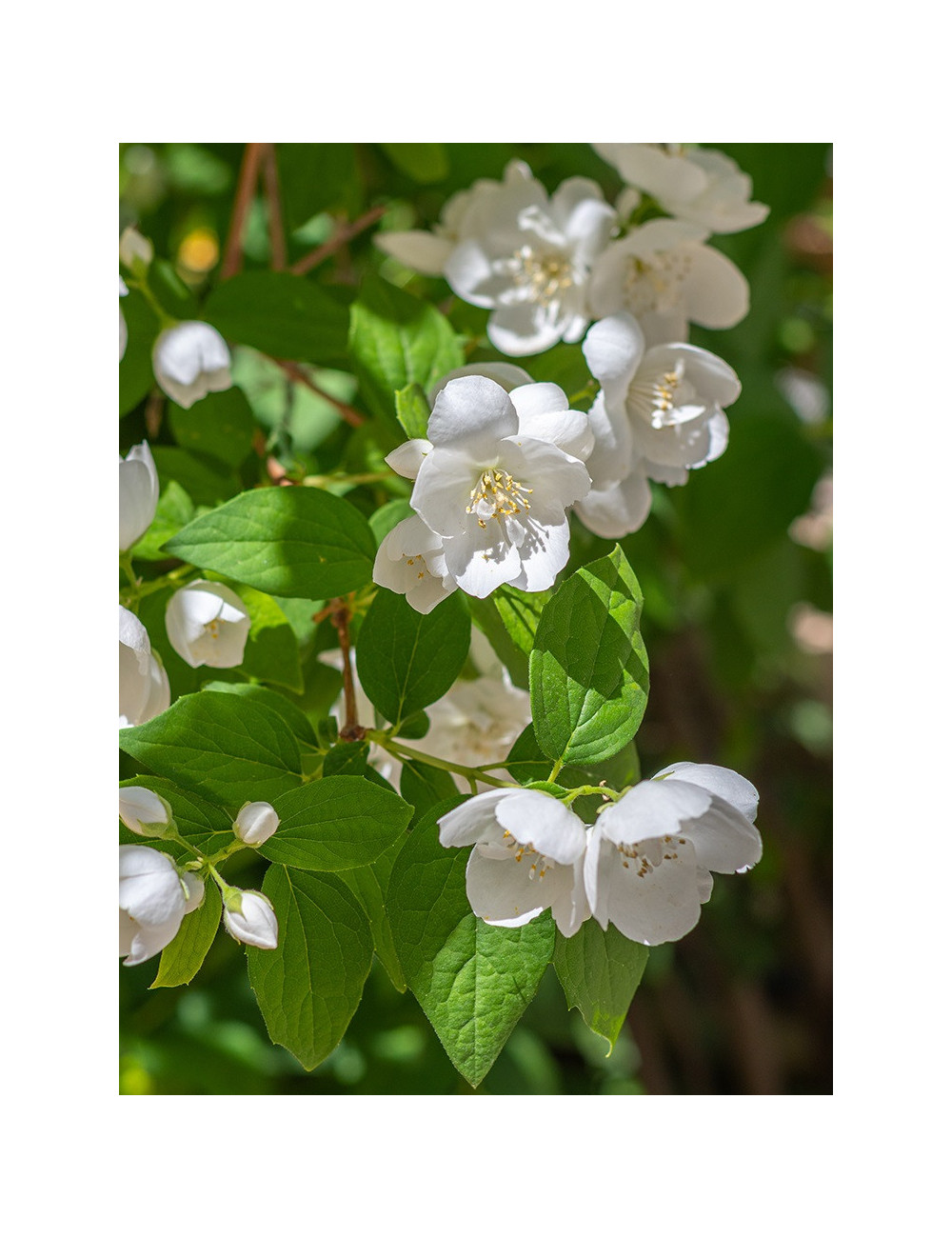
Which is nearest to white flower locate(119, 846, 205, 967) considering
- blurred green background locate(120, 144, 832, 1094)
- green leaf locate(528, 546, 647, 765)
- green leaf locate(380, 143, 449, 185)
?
green leaf locate(528, 546, 647, 765)

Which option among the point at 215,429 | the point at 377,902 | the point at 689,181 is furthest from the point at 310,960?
the point at 689,181

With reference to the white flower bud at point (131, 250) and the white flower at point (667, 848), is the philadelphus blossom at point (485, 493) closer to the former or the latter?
the white flower at point (667, 848)

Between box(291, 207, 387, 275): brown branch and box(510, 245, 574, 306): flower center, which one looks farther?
box(291, 207, 387, 275): brown branch

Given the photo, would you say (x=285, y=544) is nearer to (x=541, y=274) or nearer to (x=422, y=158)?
(x=541, y=274)

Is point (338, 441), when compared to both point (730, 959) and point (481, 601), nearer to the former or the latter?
point (481, 601)

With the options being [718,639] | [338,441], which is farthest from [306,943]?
[718,639]

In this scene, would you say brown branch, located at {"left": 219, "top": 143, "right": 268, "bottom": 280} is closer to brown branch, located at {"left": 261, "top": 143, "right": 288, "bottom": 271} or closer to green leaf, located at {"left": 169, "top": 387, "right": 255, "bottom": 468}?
brown branch, located at {"left": 261, "top": 143, "right": 288, "bottom": 271}
